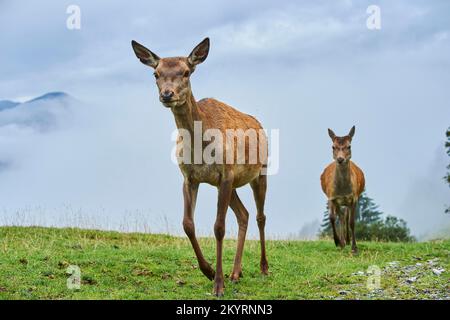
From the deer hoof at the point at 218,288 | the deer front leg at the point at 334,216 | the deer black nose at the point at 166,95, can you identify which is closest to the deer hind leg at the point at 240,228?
the deer hoof at the point at 218,288

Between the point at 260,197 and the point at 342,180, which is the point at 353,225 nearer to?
the point at 342,180

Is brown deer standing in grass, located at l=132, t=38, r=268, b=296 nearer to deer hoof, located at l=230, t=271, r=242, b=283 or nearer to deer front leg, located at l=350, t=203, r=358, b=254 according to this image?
deer hoof, located at l=230, t=271, r=242, b=283

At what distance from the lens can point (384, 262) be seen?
1554cm

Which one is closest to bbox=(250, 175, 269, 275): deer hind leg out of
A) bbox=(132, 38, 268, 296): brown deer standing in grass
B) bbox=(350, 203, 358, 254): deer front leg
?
bbox=(132, 38, 268, 296): brown deer standing in grass

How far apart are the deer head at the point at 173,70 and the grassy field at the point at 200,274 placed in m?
2.95

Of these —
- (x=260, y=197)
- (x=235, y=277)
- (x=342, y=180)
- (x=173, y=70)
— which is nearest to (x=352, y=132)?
(x=342, y=180)

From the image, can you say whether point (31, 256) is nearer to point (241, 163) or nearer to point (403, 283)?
point (241, 163)

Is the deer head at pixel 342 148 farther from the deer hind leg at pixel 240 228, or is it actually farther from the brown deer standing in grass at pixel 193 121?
the brown deer standing in grass at pixel 193 121

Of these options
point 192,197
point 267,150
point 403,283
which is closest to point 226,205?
point 192,197

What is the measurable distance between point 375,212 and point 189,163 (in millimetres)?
34910

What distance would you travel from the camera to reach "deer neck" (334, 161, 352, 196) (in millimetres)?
18438

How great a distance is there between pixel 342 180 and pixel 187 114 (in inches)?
344

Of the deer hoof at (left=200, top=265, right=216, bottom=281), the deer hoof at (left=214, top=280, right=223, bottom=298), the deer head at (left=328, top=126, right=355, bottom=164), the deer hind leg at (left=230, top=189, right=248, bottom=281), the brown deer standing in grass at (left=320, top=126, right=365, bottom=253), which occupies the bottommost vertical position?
the deer hoof at (left=214, top=280, right=223, bottom=298)
